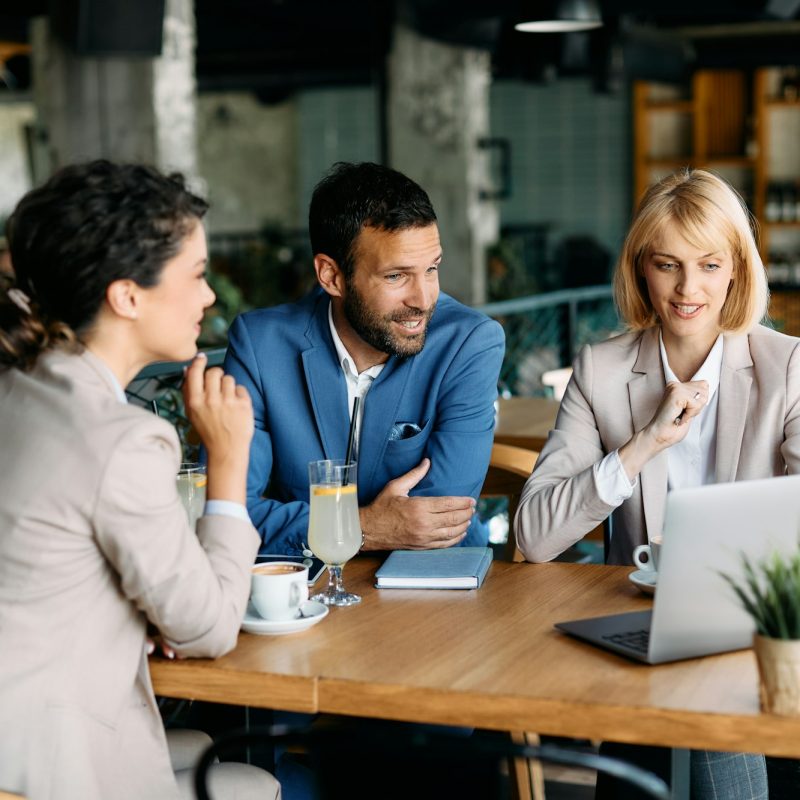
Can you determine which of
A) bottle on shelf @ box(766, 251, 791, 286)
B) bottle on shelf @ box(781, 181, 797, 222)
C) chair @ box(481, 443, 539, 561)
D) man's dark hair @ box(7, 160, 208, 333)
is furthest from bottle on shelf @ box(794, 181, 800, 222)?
man's dark hair @ box(7, 160, 208, 333)

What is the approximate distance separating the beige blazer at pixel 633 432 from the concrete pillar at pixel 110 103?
4247mm

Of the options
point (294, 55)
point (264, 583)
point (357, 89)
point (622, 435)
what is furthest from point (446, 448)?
point (357, 89)

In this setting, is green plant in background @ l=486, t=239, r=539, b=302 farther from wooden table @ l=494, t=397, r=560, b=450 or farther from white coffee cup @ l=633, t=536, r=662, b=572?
white coffee cup @ l=633, t=536, r=662, b=572

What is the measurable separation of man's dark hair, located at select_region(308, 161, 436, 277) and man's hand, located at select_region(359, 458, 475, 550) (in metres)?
0.53

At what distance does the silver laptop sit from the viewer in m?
1.51

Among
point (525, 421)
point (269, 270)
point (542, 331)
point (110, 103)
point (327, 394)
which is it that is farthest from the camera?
point (269, 270)

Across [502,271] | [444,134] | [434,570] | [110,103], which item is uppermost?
[110,103]

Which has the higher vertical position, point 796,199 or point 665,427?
point 665,427

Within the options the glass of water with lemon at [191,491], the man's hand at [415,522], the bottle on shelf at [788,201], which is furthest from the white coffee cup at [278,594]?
the bottle on shelf at [788,201]

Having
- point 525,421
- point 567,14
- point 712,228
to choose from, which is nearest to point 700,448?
point 712,228

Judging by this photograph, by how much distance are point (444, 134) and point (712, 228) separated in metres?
6.76

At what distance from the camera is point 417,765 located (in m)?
1.15

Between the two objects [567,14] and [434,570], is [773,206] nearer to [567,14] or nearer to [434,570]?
[567,14]

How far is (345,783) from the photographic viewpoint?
117 cm
